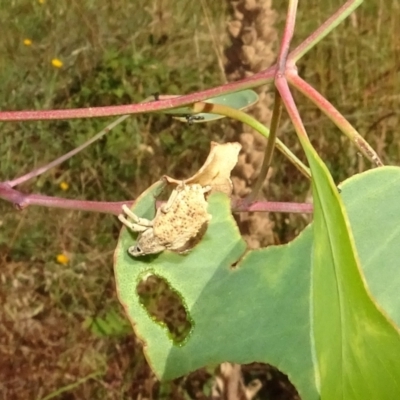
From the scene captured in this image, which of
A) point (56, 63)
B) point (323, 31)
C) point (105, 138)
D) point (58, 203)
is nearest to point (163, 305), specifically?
point (105, 138)

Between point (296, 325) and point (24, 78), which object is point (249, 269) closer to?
point (296, 325)

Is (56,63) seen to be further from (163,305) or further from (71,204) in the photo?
(71,204)

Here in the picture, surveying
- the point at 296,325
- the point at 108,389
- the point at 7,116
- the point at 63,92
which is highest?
the point at 7,116

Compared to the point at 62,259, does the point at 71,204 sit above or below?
above

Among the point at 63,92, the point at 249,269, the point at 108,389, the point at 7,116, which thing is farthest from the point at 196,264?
the point at 63,92

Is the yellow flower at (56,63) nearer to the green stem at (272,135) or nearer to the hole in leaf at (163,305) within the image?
the hole in leaf at (163,305)

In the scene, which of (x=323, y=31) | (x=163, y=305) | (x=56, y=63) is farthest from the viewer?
(x=56, y=63)
